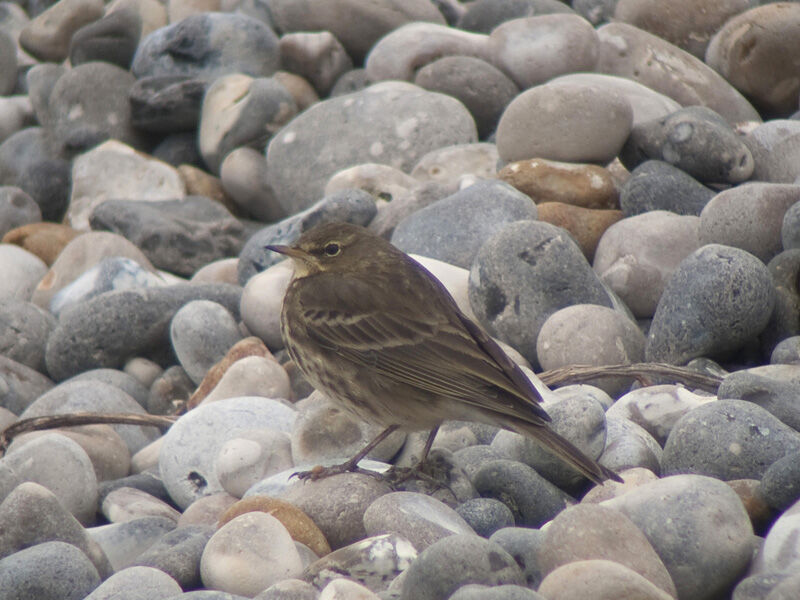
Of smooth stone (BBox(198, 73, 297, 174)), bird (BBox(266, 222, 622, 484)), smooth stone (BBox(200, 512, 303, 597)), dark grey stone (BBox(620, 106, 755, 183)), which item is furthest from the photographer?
smooth stone (BBox(198, 73, 297, 174))

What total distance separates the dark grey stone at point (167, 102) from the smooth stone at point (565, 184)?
4.26 metres

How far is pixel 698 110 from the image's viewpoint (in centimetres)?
716

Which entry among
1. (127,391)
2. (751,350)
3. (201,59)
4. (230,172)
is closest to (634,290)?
(751,350)

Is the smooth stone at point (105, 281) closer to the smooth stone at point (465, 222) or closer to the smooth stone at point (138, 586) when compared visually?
the smooth stone at point (465, 222)

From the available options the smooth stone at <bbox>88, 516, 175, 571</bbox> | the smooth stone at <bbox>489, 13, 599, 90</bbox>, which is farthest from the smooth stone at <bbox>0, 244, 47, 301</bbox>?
the smooth stone at <bbox>489, 13, 599, 90</bbox>

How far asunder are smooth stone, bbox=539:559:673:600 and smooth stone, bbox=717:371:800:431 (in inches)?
65.5

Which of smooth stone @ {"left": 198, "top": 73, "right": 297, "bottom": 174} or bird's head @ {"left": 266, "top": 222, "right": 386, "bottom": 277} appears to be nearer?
bird's head @ {"left": 266, "top": 222, "right": 386, "bottom": 277}

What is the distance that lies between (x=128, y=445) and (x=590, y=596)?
385cm

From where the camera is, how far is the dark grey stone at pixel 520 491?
412cm

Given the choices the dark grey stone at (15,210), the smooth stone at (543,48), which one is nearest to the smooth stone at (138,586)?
the smooth stone at (543,48)

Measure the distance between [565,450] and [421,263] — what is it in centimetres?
233

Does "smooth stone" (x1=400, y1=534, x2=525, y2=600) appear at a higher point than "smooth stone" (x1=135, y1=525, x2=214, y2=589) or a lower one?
higher

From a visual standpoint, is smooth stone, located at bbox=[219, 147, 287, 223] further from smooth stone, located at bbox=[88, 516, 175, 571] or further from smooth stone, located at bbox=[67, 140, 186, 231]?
smooth stone, located at bbox=[88, 516, 175, 571]

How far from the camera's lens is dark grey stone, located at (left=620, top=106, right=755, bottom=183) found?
6645 mm
